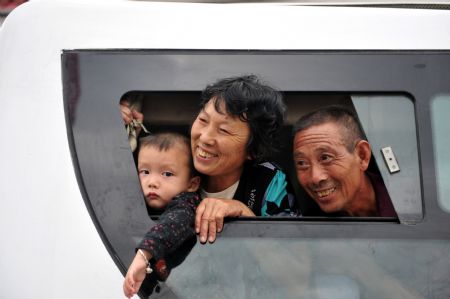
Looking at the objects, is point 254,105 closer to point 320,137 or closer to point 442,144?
point 320,137

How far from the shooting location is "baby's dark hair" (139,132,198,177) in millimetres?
2232

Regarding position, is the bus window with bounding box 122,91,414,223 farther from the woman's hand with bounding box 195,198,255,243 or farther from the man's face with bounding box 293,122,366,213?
the woman's hand with bounding box 195,198,255,243

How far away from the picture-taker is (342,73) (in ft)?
7.29

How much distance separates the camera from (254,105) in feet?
7.42

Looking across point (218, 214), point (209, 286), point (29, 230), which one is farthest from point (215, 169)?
point (29, 230)

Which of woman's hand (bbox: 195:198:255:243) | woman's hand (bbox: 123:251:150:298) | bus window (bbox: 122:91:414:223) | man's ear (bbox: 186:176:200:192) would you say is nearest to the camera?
woman's hand (bbox: 123:251:150:298)

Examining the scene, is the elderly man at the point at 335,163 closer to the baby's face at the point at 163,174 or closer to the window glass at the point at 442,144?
the window glass at the point at 442,144

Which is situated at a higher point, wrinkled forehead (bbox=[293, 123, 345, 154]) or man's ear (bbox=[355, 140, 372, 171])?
wrinkled forehead (bbox=[293, 123, 345, 154])

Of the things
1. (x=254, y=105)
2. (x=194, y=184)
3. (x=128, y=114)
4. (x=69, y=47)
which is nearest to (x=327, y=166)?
(x=254, y=105)

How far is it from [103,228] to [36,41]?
0.66 m

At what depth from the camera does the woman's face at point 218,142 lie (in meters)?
2.24

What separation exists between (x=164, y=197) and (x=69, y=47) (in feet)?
1.81

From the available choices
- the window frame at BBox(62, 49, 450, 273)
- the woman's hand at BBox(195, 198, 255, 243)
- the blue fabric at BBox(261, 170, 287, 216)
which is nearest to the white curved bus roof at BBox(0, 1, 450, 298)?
the window frame at BBox(62, 49, 450, 273)

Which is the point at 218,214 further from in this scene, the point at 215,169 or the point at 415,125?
the point at 415,125
